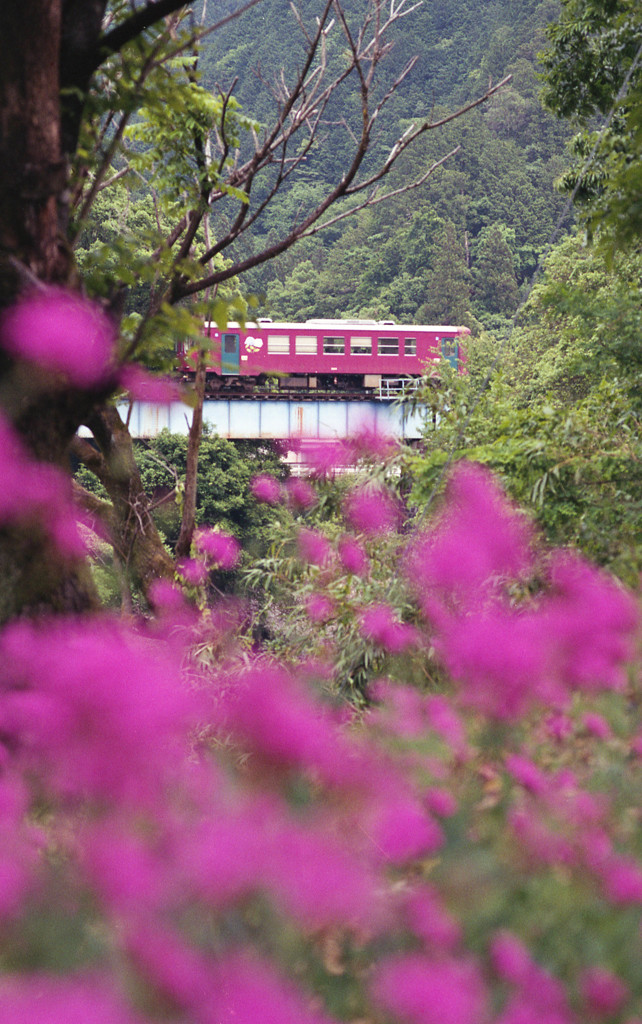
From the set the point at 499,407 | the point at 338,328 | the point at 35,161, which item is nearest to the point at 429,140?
the point at 338,328

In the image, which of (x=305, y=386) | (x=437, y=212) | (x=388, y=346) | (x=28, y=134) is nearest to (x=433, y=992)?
(x=28, y=134)

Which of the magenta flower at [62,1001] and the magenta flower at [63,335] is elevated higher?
the magenta flower at [63,335]

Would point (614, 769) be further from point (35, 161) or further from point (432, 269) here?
point (432, 269)

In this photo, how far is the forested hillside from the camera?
112ft

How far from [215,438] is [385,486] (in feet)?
52.3

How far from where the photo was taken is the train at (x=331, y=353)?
19.8 m

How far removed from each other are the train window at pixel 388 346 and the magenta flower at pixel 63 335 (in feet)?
62.5

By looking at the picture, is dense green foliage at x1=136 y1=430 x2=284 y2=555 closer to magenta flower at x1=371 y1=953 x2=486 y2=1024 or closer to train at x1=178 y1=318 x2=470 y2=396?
train at x1=178 y1=318 x2=470 y2=396

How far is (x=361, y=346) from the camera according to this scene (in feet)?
66.9

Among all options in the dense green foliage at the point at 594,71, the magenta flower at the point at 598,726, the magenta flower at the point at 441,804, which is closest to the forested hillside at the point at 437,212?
the dense green foliage at the point at 594,71

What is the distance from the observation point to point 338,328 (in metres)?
20.2

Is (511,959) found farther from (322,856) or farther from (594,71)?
(594,71)

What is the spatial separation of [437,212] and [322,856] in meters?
40.6

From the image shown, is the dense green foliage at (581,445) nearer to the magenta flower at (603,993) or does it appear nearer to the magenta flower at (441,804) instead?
the magenta flower at (441,804)
